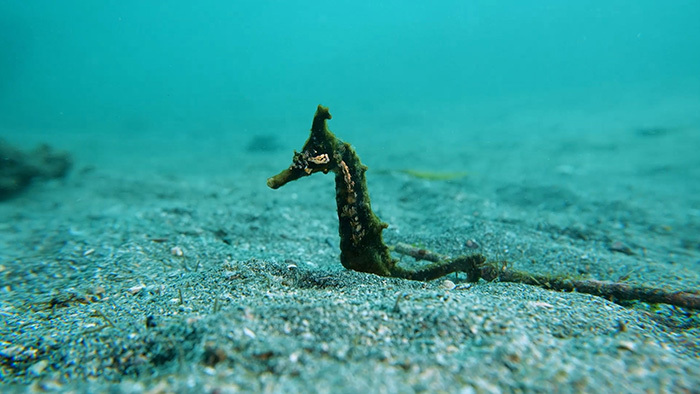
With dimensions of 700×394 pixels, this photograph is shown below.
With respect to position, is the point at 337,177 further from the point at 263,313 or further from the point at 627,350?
the point at 627,350

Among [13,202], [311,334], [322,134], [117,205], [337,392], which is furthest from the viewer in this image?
[13,202]

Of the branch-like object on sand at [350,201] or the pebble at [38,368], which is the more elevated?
the branch-like object on sand at [350,201]

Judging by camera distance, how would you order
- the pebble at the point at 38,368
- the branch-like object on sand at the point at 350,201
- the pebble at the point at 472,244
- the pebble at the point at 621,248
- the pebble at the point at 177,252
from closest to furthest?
the pebble at the point at 38,368
the branch-like object on sand at the point at 350,201
the pebble at the point at 177,252
the pebble at the point at 472,244
the pebble at the point at 621,248

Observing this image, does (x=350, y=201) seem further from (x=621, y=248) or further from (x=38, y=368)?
(x=621, y=248)

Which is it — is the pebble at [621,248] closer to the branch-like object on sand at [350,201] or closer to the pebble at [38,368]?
the branch-like object on sand at [350,201]

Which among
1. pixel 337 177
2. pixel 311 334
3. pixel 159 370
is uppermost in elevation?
pixel 337 177

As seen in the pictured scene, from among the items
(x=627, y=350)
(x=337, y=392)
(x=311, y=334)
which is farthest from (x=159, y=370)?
(x=627, y=350)

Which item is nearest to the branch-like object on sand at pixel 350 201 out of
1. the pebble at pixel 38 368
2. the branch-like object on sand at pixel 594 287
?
the branch-like object on sand at pixel 594 287
